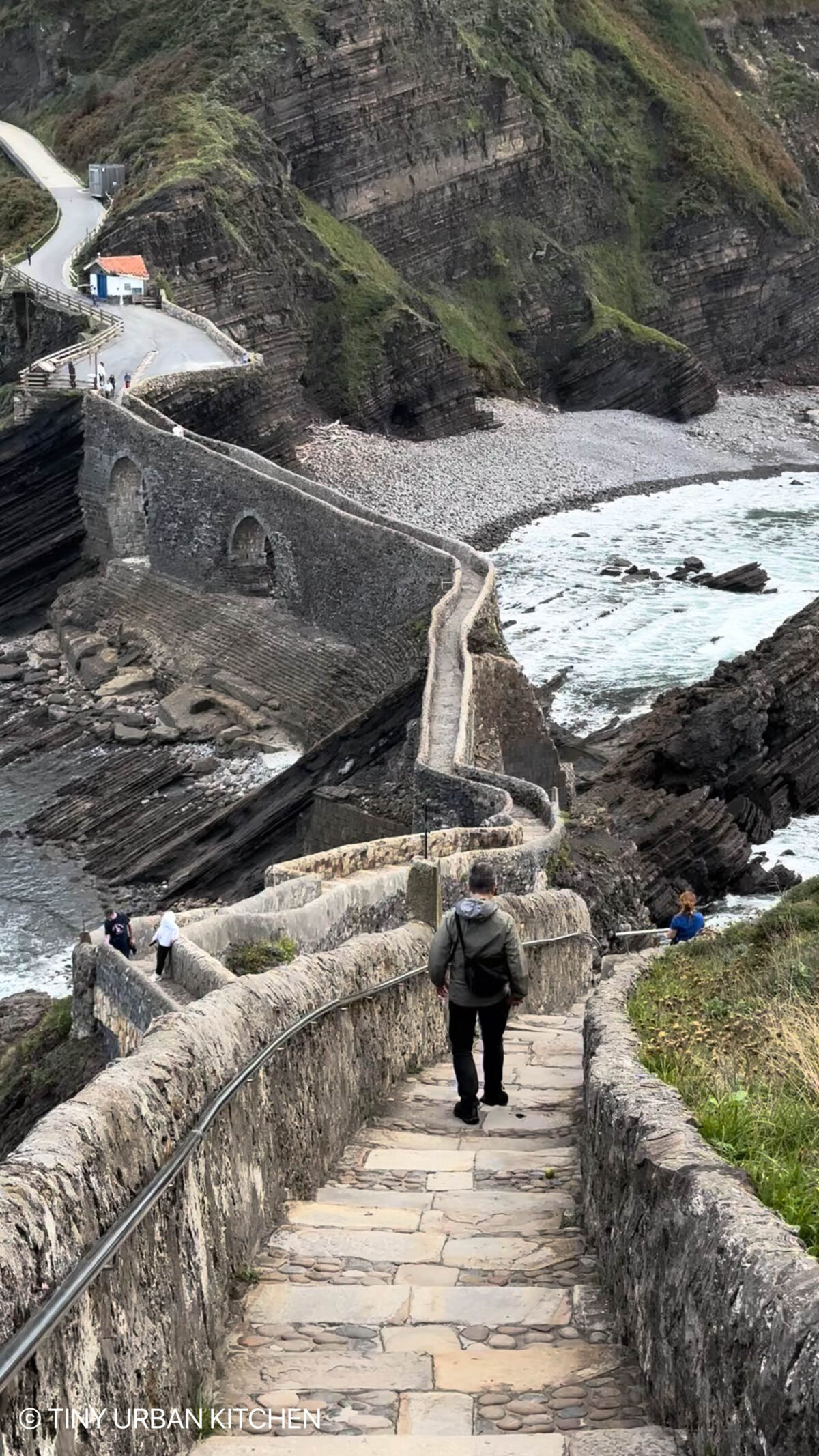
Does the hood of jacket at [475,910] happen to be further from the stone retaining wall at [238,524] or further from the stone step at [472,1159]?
the stone retaining wall at [238,524]

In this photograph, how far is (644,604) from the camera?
5234 centimetres

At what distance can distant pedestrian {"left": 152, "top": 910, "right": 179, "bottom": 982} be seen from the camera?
14164 mm

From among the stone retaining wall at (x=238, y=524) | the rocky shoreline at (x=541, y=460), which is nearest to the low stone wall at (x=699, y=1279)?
the stone retaining wall at (x=238, y=524)

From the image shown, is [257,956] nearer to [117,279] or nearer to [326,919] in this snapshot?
[326,919]

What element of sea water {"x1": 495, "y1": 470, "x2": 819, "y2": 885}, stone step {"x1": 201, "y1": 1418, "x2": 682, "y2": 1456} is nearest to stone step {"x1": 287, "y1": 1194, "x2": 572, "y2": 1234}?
stone step {"x1": 201, "y1": 1418, "x2": 682, "y2": 1456}

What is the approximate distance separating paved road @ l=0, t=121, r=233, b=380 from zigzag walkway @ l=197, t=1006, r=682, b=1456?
4200 centimetres

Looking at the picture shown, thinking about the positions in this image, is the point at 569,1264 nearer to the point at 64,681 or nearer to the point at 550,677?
the point at 64,681

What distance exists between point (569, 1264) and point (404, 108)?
238 ft

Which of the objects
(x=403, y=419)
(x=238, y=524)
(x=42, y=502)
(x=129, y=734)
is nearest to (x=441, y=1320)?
(x=129, y=734)

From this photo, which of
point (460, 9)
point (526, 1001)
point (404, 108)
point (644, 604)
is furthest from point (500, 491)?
point (526, 1001)

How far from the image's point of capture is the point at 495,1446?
5.40 metres

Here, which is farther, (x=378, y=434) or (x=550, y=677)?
(x=378, y=434)

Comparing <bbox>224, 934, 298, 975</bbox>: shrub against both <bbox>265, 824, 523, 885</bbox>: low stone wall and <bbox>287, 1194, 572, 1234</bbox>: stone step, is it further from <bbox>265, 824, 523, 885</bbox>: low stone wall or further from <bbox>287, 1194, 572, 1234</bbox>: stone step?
<bbox>287, 1194, 572, 1234</bbox>: stone step

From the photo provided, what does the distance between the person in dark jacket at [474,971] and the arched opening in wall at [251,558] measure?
108ft
